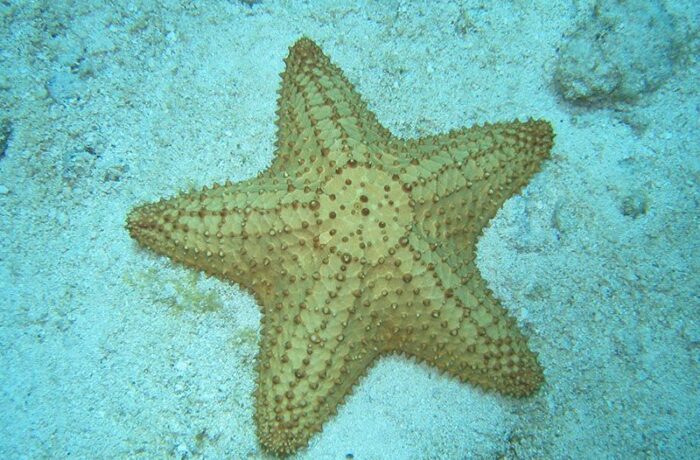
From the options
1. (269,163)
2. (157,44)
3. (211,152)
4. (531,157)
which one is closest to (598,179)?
(531,157)

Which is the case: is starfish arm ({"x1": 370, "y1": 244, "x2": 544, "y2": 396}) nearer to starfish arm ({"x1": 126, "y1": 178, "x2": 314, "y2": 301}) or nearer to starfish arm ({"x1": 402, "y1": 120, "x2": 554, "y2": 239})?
starfish arm ({"x1": 402, "y1": 120, "x2": 554, "y2": 239})

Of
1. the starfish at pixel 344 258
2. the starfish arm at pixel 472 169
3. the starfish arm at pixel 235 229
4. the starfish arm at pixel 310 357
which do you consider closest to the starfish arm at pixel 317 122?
the starfish at pixel 344 258

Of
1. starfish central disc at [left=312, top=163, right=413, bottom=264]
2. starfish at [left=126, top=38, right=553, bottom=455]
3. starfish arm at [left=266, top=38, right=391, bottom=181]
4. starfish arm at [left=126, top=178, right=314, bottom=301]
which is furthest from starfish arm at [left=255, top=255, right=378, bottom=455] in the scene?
starfish arm at [left=266, top=38, right=391, bottom=181]

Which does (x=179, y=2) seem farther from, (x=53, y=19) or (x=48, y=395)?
(x=48, y=395)

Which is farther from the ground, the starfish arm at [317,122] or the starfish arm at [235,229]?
the starfish arm at [317,122]

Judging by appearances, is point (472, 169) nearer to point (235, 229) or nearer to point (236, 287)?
point (235, 229)

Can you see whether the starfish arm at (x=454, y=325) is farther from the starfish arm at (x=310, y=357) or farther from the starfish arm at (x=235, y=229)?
the starfish arm at (x=235, y=229)
